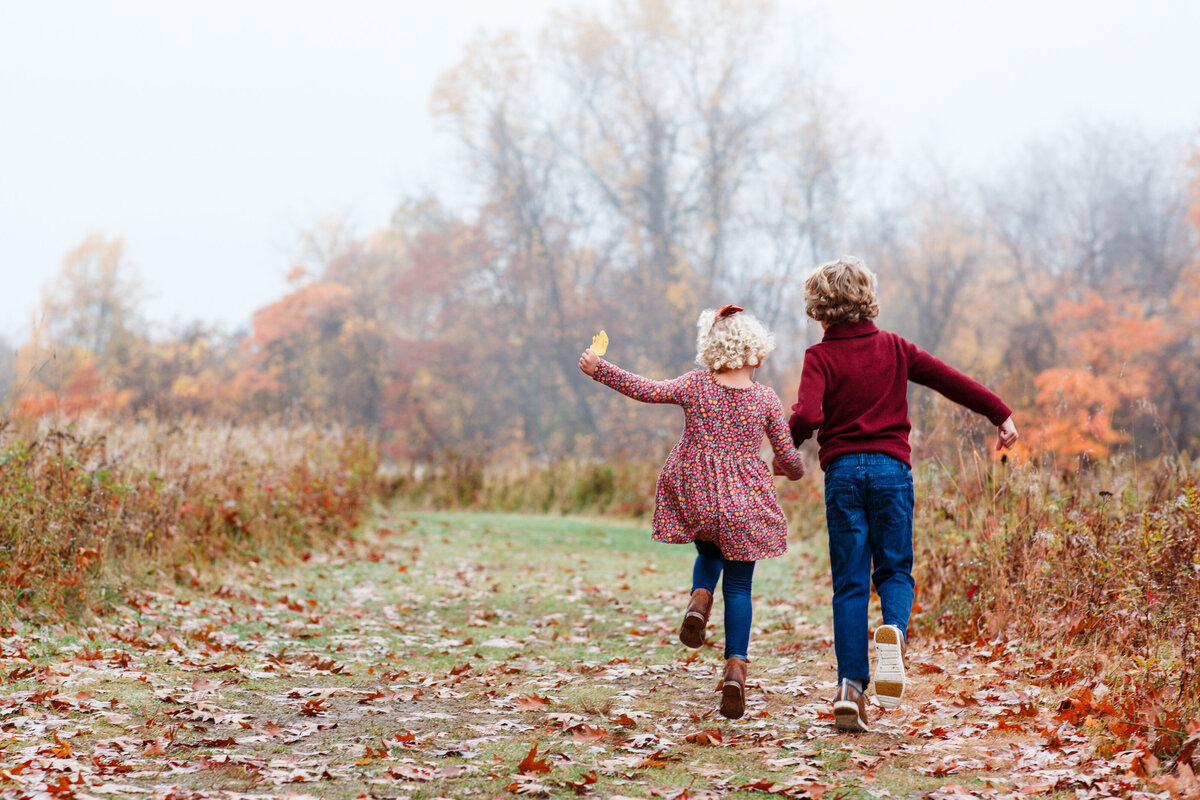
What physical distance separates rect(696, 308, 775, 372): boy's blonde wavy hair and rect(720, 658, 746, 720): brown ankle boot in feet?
4.31

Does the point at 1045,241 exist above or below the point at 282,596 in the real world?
above

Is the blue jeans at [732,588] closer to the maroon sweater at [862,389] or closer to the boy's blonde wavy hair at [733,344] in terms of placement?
the maroon sweater at [862,389]

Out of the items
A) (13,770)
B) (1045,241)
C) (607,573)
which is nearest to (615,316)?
(1045,241)

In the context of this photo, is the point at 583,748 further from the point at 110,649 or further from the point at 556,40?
the point at 556,40

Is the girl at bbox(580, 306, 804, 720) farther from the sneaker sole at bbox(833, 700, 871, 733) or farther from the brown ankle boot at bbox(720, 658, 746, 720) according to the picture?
the sneaker sole at bbox(833, 700, 871, 733)

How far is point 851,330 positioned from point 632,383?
3.20ft

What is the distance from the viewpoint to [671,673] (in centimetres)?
539

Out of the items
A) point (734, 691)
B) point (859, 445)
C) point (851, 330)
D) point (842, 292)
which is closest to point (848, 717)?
point (734, 691)

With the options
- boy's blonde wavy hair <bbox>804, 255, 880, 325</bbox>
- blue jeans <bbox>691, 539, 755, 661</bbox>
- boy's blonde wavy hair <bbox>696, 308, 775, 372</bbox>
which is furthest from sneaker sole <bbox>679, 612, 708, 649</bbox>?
boy's blonde wavy hair <bbox>804, 255, 880, 325</bbox>

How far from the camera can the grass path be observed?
11.1ft

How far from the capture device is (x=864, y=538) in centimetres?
419

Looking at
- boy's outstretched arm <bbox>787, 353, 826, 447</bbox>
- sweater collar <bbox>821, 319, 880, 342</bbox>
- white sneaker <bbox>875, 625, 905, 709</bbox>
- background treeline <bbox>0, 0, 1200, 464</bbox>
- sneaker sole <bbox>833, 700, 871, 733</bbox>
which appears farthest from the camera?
background treeline <bbox>0, 0, 1200, 464</bbox>

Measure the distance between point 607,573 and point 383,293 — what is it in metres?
34.2

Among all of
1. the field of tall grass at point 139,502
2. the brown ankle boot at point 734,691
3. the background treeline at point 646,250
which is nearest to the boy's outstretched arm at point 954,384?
the brown ankle boot at point 734,691
